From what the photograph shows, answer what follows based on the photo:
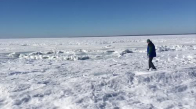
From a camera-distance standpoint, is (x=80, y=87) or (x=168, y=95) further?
(x=80, y=87)

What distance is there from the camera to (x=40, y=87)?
681cm

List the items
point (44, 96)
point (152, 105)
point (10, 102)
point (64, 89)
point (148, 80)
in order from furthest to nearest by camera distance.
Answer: point (148, 80) → point (64, 89) → point (44, 96) → point (10, 102) → point (152, 105)

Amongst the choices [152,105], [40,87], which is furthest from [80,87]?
[152,105]

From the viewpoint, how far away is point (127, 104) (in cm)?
524

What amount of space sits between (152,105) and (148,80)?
191 cm

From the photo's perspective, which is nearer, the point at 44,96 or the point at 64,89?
the point at 44,96

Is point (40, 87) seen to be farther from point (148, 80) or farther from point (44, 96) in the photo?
point (148, 80)

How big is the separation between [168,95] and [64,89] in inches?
120

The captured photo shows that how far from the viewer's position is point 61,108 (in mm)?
5105

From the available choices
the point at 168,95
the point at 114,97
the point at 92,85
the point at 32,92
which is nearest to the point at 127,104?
the point at 114,97

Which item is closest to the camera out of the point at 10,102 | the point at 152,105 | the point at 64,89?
the point at 152,105

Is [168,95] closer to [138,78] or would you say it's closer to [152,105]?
[152,105]

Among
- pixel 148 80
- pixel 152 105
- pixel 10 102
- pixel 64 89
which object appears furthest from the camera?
Answer: pixel 148 80

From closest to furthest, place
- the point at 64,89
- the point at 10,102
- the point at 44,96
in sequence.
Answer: the point at 10,102, the point at 44,96, the point at 64,89
